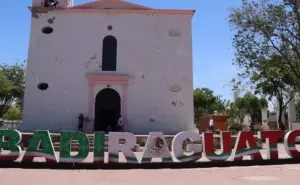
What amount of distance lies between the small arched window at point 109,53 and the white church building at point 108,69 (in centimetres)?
7

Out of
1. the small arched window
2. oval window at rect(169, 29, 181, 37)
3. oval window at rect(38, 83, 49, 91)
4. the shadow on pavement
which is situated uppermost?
oval window at rect(169, 29, 181, 37)

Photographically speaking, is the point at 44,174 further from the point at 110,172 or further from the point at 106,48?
the point at 106,48

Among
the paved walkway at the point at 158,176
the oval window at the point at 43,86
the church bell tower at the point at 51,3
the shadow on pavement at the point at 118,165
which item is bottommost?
the paved walkway at the point at 158,176

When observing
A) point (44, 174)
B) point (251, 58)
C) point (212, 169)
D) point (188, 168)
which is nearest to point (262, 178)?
point (212, 169)

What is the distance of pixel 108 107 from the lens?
21.6m

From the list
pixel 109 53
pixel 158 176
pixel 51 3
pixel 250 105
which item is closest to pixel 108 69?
pixel 109 53

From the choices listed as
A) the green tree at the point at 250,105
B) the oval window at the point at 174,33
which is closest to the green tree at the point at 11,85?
the oval window at the point at 174,33

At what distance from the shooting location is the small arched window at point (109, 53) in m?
21.9

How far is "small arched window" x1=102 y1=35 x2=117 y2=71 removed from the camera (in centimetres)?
2188

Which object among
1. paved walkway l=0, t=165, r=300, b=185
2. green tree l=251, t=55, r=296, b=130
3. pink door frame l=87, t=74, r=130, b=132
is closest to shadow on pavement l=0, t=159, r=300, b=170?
paved walkway l=0, t=165, r=300, b=185

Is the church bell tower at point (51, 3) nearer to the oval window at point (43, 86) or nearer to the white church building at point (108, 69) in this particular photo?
the white church building at point (108, 69)

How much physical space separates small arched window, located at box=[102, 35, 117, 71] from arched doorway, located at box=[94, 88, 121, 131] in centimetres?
159

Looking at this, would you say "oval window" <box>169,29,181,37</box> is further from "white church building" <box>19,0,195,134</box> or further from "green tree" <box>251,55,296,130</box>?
"green tree" <box>251,55,296,130</box>

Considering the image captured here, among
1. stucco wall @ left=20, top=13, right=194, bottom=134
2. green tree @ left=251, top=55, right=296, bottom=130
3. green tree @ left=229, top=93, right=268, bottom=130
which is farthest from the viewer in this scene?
green tree @ left=229, top=93, right=268, bottom=130
